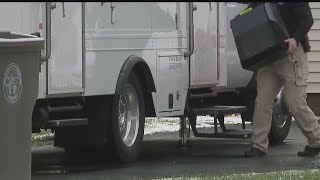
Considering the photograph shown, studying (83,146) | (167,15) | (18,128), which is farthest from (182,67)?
(18,128)

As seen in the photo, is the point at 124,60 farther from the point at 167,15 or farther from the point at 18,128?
the point at 18,128

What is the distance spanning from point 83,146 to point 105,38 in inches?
57.3

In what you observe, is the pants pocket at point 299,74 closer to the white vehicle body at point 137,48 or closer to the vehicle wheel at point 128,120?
the white vehicle body at point 137,48

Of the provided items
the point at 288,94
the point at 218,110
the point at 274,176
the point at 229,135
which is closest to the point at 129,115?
the point at 218,110

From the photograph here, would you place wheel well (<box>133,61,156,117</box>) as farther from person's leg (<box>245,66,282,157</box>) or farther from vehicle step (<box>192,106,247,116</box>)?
person's leg (<box>245,66,282,157</box>)

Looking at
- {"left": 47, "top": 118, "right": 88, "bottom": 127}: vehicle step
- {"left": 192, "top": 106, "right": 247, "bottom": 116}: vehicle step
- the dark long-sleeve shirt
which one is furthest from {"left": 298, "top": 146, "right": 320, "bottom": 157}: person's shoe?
{"left": 47, "top": 118, "right": 88, "bottom": 127}: vehicle step

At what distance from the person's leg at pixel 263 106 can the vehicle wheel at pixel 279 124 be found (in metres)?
1.79

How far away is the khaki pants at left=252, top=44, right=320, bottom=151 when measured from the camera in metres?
9.97

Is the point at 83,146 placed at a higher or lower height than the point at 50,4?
lower

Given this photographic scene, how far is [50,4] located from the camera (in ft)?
27.9

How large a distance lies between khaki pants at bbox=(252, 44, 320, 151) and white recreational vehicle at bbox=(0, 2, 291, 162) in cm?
98

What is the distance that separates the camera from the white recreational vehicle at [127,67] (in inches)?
340

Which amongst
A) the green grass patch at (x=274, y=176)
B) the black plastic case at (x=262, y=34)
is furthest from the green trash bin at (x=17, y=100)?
the black plastic case at (x=262, y=34)

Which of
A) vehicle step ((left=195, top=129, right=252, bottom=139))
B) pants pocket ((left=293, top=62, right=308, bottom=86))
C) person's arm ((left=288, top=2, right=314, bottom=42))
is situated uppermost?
person's arm ((left=288, top=2, right=314, bottom=42))
